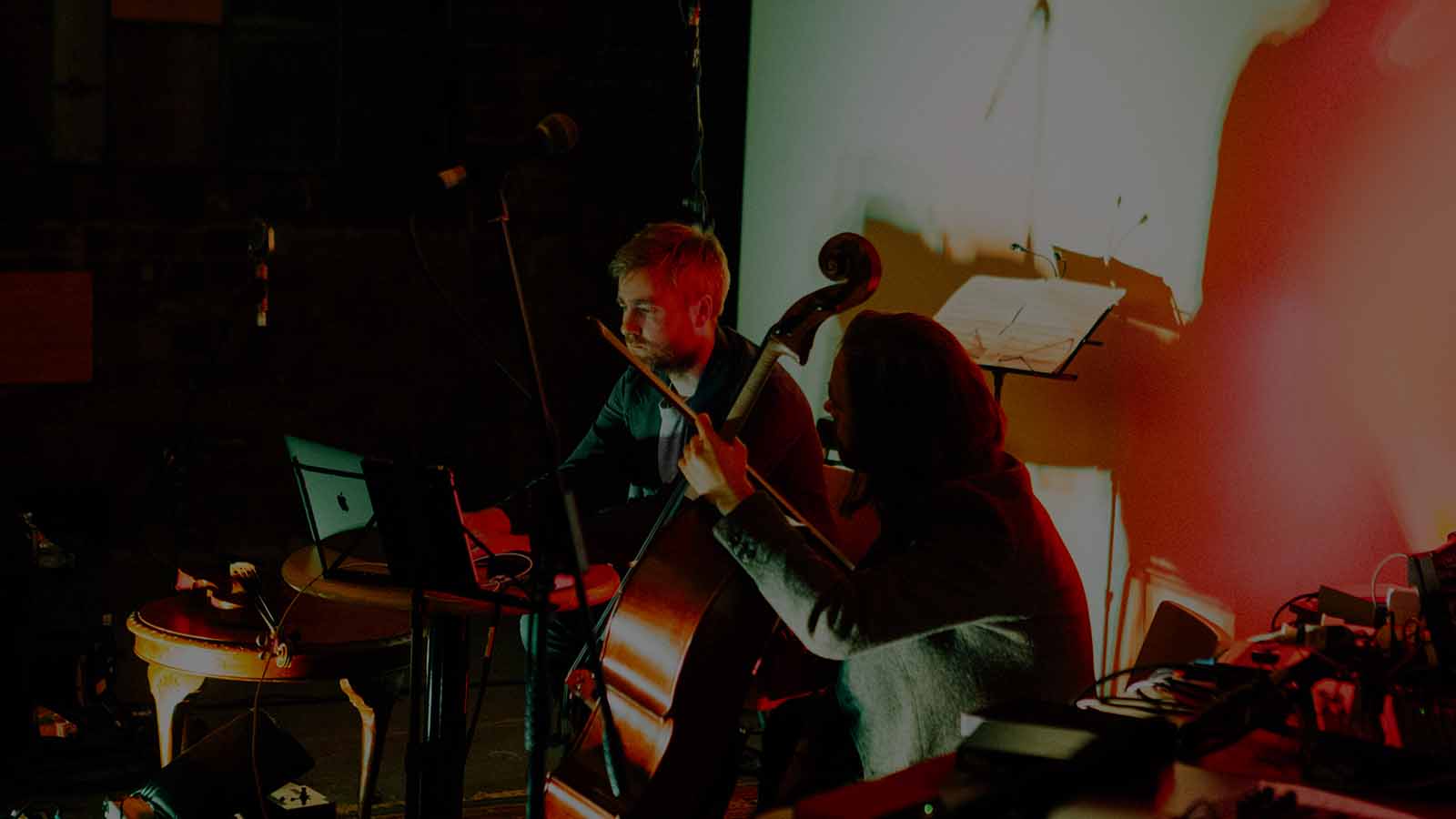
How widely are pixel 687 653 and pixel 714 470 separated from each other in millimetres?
395

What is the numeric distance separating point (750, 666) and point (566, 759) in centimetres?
37

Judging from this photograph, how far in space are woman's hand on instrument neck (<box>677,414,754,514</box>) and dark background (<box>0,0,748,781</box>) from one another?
9.48 feet

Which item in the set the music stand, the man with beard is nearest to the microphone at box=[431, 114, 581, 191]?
the man with beard

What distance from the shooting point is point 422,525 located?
→ 2162 mm

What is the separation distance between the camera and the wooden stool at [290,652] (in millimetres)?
2645

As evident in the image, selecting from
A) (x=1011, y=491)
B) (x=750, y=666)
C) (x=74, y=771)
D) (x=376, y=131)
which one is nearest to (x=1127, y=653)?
(x=750, y=666)

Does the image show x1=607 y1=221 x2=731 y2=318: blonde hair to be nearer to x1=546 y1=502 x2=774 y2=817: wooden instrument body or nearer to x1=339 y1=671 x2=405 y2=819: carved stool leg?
x1=546 y1=502 x2=774 y2=817: wooden instrument body

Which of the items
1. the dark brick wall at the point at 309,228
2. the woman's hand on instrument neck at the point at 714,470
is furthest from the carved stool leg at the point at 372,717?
the dark brick wall at the point at 309,228

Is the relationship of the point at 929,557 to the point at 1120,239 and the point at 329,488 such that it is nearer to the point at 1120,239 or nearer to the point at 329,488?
the point at 329,488

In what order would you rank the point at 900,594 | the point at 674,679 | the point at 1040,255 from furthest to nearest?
the point at 1040,255 < the point at 674,679 < the point at 900,594

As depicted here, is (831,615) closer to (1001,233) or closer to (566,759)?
(566,759)

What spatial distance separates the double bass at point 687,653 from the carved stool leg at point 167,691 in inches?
35.5

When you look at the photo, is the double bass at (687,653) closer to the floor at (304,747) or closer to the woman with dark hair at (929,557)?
the woman with dark hair at (929,557)

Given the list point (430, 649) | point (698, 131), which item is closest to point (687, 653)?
point (430, 649)
